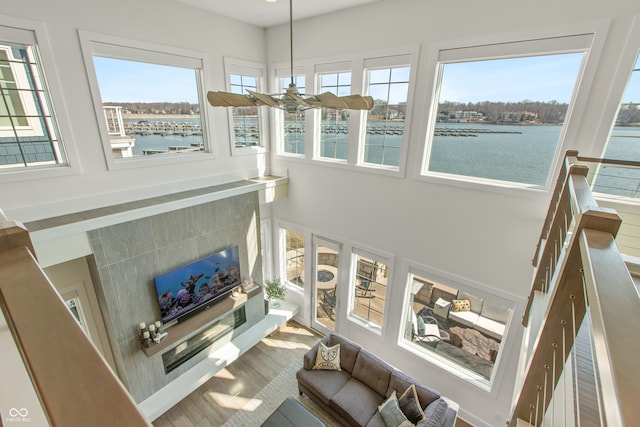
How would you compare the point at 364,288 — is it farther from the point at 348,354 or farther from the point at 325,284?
the point at 348,354

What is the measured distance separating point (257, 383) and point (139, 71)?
4.72 meters

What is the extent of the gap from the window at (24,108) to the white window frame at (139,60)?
0.40 meters

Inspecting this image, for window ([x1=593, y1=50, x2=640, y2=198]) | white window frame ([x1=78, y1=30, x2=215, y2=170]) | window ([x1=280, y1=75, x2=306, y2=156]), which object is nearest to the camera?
window ([x1=593, y1=50, x2=640, y2=198])

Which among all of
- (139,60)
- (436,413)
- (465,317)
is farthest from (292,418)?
(139,60)

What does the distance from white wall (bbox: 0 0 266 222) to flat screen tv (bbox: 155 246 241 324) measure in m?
1.18

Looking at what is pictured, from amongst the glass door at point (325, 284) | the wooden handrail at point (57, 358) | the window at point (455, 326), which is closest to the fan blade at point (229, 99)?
the wooden handrail at point (57, 358)

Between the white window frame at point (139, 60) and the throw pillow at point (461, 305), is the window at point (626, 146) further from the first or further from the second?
the white window frame at point (139, 60)

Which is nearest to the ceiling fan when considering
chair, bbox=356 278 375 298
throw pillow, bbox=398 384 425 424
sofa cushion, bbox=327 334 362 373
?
chair, bbox=356 278 375 298

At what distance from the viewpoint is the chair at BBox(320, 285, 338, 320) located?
523 cm

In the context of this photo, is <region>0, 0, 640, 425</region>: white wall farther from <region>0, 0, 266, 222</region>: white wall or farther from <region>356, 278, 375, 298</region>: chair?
<region>356, 278, 375, 298</region>: chair

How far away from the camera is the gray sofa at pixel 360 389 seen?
3.51 m

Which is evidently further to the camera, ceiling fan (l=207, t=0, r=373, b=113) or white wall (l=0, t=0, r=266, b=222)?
white wall (l=0, t=0, r=266, b=222)

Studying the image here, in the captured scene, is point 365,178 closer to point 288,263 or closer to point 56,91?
point 288,263

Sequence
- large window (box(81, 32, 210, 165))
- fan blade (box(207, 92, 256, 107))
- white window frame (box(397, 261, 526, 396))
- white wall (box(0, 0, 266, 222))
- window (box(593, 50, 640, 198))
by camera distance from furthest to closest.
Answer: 1. white window frame (box(397, 261, 526, 396))
2. large window (box(81, 32, 210, 165))
3. white wall (box(0, 0, 266, 222))
4. window (box(593, 50, 640, 198))
5. fan blade (box(207, 92, 256, 107))
